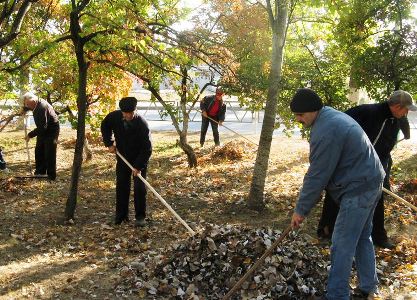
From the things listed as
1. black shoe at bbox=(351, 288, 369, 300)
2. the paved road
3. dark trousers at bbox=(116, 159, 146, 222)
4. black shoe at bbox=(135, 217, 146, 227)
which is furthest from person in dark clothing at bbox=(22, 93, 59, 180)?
the paved road

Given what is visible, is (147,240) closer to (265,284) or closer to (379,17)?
(265,284)

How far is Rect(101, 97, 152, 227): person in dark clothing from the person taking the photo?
650cm

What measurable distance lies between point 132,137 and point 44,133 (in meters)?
3.73

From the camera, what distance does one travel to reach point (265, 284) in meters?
4.31

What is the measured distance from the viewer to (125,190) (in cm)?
678

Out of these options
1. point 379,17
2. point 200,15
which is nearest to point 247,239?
point 379,17

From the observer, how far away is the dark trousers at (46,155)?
30.9 feet

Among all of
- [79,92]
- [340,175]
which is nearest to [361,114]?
[340,175]

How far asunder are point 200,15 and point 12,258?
309 inches

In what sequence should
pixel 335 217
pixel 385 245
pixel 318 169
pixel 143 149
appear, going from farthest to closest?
1. pixel 143 149
2. pixel 335 217
3. pixel 385 245
4. pixel 318 169

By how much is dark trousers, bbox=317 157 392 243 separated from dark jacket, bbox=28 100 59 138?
622 centimetres

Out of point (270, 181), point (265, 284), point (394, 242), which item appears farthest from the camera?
point (270, 181)

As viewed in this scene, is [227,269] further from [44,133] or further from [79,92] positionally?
[44,133]

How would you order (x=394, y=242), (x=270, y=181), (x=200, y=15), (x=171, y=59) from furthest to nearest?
1. (x=200, y=15)
2. (x=270, y=181)
3. (x=171, y=59)
4. (x=394, y=242)
